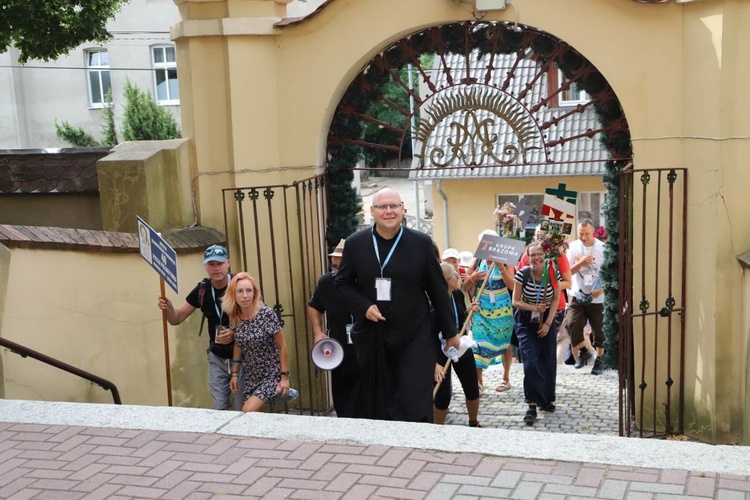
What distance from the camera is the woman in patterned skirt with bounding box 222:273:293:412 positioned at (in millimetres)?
7348

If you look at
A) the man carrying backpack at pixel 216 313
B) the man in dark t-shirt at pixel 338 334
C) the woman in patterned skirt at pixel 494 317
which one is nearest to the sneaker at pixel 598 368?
the woman in patterned skirt at pixel 494 317

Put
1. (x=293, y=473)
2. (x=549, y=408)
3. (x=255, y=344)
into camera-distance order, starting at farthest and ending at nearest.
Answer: (x=549, y=408)
(x=255, y=344)
(x=293, y=473)

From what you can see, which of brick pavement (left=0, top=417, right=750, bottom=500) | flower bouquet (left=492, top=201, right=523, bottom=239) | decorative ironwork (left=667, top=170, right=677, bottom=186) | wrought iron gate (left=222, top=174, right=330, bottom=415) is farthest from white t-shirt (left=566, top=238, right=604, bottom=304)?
brick pavement (left=0, top=417, right=750, bottom=500)

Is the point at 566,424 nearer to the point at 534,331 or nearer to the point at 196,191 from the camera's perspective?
the point at 534,331

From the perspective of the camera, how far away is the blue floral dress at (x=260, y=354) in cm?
739

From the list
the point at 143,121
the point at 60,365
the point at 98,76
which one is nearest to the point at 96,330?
the point at 60,365

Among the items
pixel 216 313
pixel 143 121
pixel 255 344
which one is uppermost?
pixel 143 121

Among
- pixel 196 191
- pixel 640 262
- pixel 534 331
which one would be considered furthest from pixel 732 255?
pixel 196 191

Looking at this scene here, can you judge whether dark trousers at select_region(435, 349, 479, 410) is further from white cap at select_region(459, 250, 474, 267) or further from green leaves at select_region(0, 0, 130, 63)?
green leaves at select_region(0, 0, 130, 63)

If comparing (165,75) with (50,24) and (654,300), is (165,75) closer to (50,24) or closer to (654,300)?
(50,24)

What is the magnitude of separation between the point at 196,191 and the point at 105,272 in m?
1.39

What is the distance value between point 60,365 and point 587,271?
5.59 metres

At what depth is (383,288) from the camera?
652 centimetres

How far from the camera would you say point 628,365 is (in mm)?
8773
